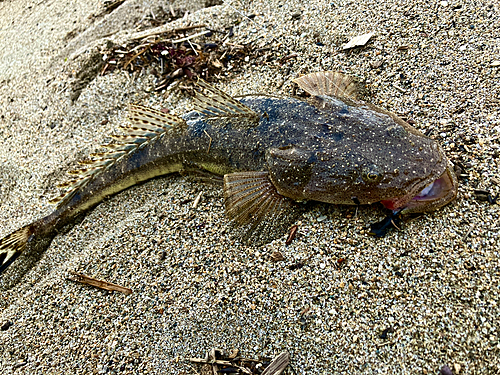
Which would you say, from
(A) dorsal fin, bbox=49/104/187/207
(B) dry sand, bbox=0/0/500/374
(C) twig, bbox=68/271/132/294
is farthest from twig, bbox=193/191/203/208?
(C) twig, bbox=68/271/132/294

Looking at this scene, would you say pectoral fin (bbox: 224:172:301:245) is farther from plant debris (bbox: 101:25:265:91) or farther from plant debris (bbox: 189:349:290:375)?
plant debris (bbox: 101:25:265:91)

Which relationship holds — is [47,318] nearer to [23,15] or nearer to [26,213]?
[26,213]

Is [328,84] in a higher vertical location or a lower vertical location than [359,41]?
lower

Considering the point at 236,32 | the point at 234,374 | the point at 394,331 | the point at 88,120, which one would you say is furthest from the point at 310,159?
the point at 88,120

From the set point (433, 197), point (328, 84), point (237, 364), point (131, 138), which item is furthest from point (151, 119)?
point (433, 197)

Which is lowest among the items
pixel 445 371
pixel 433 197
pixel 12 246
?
pixel 445 371

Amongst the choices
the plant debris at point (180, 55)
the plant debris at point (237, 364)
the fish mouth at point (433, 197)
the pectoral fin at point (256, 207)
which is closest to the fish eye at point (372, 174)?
the fish mouth at point (433, 197)

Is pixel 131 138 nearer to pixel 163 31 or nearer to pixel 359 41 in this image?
pixel 163 31
